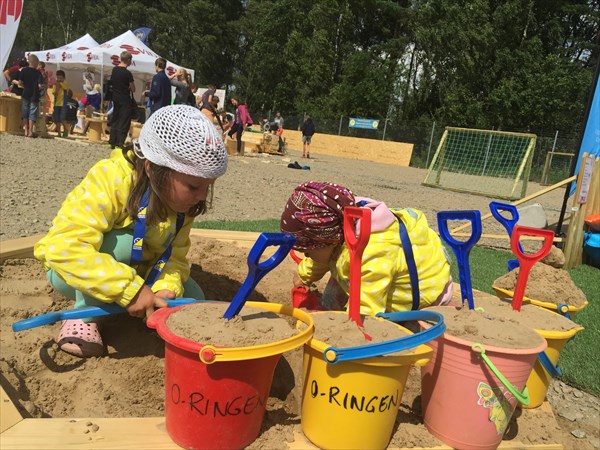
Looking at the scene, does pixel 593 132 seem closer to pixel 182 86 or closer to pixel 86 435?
pixel 86 435

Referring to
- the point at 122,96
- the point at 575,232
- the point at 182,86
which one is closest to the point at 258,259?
the point at 575,232

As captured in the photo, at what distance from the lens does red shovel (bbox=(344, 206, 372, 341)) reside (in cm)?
123

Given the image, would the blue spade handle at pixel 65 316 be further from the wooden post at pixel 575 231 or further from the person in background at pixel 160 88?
the person in background at pixel 160 88

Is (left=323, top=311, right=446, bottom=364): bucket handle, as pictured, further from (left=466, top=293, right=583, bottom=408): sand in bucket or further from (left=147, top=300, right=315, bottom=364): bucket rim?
(left=466, top=293, right=583, bottom=408): sand in bucket

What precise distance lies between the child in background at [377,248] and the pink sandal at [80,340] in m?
0.80

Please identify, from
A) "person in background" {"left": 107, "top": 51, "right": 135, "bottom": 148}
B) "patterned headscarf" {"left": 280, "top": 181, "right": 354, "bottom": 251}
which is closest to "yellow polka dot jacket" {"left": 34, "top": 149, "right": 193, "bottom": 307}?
"patterned headscarf" {"left": 280, "top": 181, "right": 354, "bottom": 251}

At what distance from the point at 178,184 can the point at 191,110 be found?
23 centimetres

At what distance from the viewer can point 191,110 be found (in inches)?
59.6

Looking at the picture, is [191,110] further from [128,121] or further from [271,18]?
[271,18]

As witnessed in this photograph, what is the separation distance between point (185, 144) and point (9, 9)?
5546 mm

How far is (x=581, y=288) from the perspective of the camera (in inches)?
162

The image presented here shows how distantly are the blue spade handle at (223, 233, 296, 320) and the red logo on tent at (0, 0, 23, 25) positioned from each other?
5.92 meters

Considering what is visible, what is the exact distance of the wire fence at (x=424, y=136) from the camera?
18906mm

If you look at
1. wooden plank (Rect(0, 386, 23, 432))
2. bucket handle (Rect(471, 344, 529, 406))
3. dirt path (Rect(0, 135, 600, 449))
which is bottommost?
dirt path (Rect(0, 135, 600, 449))
